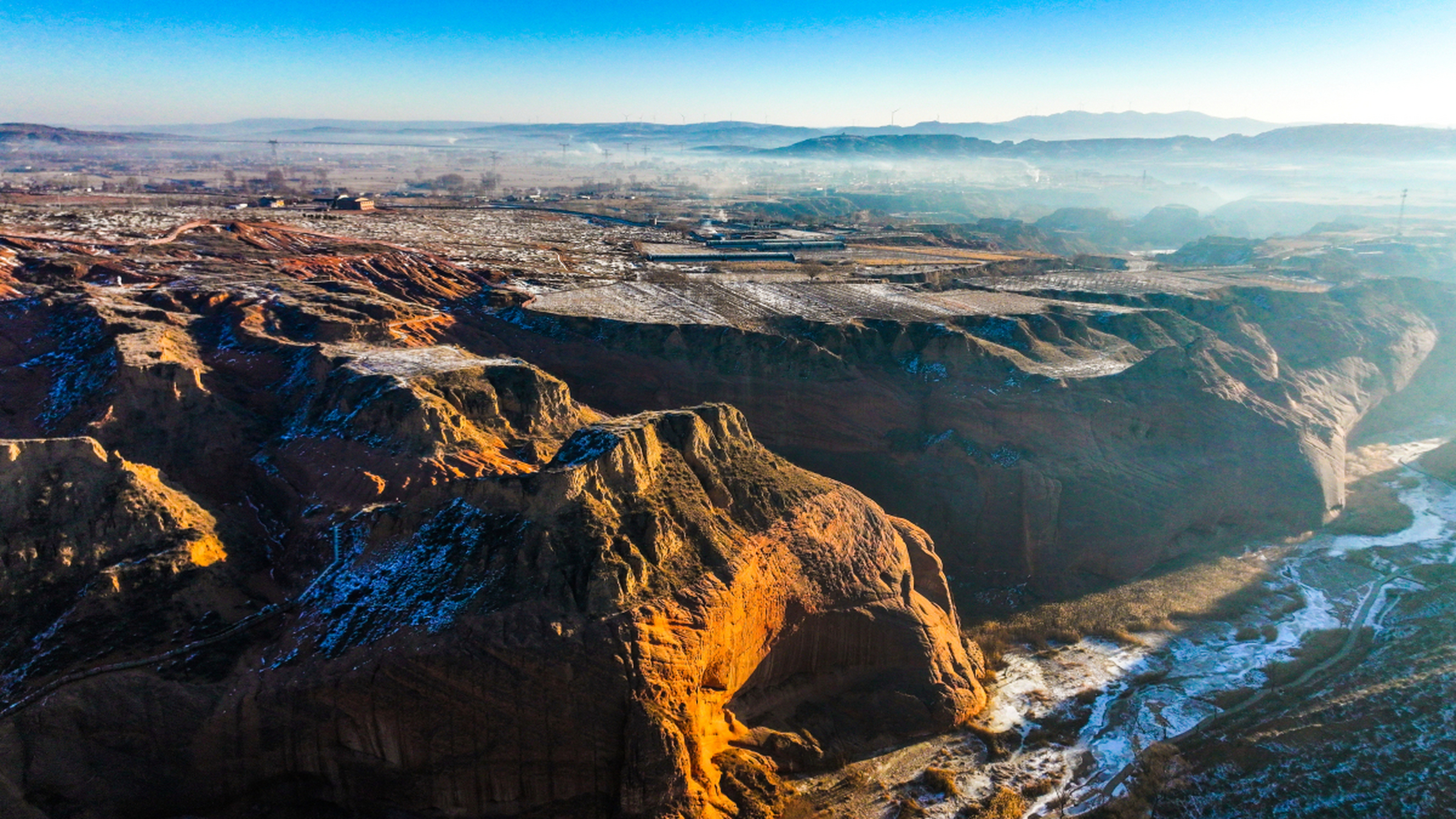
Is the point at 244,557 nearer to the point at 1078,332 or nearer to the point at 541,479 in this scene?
the point at 541,479

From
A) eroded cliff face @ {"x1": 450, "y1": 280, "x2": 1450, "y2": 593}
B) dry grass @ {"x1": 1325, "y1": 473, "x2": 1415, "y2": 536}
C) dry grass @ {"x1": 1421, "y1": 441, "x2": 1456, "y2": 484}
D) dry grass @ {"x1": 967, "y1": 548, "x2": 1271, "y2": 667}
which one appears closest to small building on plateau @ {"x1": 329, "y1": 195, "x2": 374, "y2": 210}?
eroded cliff face @ {"x1": 450, "y1": 280, "x2": 1450, "y2": 593}

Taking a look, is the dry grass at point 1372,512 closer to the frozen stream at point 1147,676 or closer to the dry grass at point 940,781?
the frozen stream at point 1147,676

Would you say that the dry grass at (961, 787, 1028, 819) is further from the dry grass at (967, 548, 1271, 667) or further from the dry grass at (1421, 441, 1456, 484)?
the dry grass at (1421, 441, 1456, 484)

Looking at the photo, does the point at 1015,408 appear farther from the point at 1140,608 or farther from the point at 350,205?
the point at 350,205

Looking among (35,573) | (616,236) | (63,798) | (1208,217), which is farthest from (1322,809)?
(1208,217)

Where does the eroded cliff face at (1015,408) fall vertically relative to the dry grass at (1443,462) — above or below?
above

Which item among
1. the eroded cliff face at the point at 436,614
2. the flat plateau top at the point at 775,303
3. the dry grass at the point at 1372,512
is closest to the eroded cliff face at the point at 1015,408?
the flat plateau top at the point at 775,303
